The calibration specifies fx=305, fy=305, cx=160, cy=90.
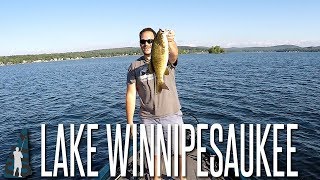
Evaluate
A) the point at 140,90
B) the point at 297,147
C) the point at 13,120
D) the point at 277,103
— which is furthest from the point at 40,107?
the point at 140,90

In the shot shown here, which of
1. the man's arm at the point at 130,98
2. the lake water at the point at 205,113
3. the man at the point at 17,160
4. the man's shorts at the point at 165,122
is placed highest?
the man's arm at the point at 130,98

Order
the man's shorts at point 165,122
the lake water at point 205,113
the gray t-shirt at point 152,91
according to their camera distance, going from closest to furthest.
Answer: the gray t-shirt at point 152,91 < the man's shorts at point 165,122 < the lake water at point 205,113

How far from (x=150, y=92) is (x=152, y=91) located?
0.06 meters

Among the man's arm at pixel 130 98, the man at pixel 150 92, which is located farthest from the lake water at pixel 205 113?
the man at pixel 150 92

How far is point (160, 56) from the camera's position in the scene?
4773 mm

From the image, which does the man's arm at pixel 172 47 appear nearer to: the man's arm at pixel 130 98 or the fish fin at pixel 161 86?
the fish fin at pixel 161 86


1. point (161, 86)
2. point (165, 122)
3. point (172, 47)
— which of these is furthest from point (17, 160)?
point (172, 47)

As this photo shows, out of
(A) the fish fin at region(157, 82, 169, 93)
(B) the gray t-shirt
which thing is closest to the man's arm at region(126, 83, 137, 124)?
(B) the gray t-shirt

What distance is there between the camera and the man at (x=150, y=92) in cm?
560

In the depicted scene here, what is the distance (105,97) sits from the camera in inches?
1296

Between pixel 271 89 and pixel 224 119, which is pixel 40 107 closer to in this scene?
pixel 224 119

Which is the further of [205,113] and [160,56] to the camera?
[205,113]

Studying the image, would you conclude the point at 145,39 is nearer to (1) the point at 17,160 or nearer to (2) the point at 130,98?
(2) the point at 130,98

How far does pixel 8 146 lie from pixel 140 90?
1440cm
